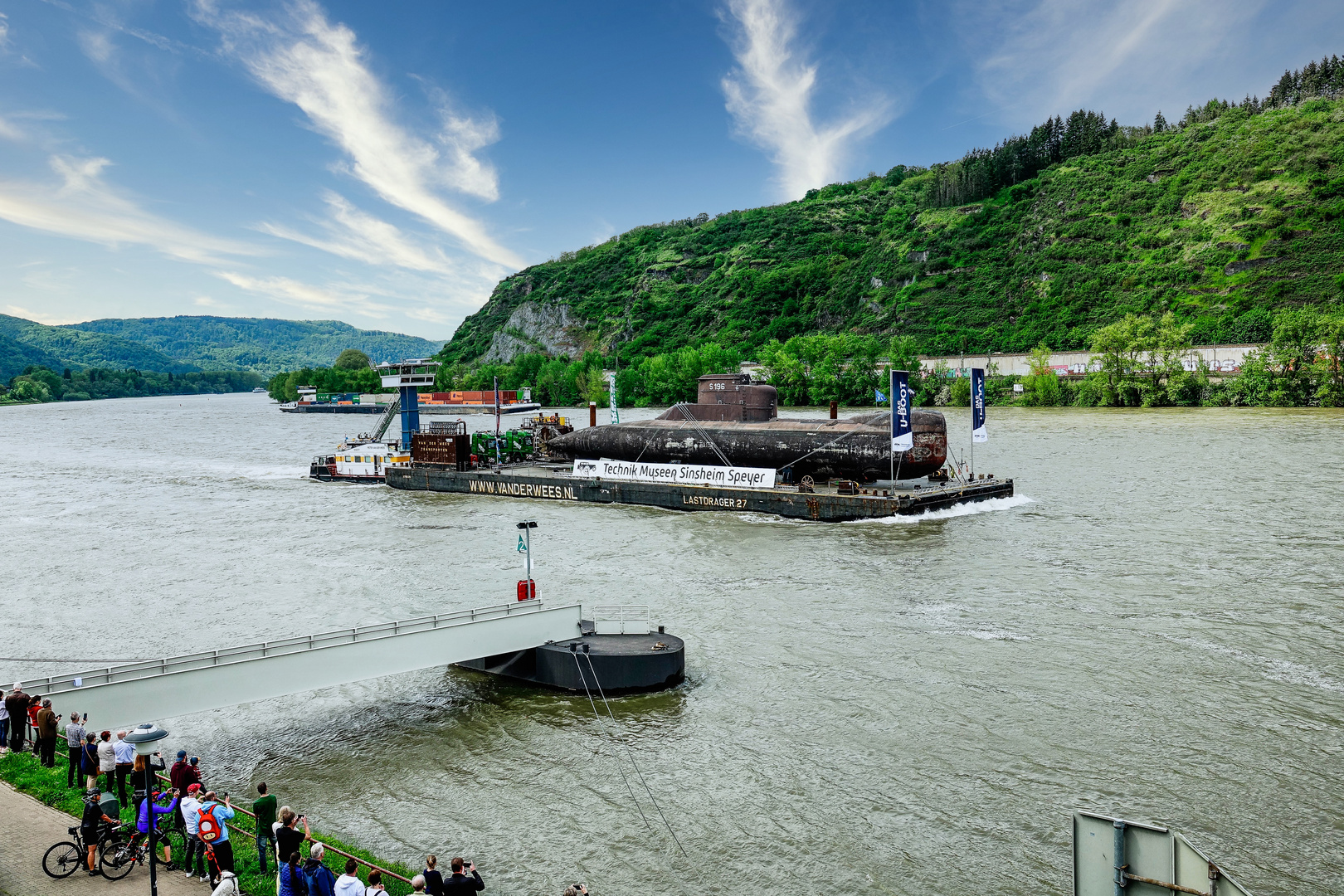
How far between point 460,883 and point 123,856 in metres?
4.38

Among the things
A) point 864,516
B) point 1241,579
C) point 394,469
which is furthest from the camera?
point 394,469

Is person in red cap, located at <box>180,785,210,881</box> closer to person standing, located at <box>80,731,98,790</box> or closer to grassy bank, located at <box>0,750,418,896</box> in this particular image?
grassy bank, located at <box>0,750,418,896</box>

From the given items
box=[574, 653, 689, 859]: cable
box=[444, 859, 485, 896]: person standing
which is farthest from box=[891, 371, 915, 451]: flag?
box=[444, 859, 485, 896]: person standing

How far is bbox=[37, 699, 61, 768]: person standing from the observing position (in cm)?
1301

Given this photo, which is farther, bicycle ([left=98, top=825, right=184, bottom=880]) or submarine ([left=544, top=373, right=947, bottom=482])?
submarine ([left=544, top=373, right=947, bottom=482])

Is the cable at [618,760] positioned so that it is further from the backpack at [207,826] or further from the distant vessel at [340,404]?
the distant vessel at [340,404]

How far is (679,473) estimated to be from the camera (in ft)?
144

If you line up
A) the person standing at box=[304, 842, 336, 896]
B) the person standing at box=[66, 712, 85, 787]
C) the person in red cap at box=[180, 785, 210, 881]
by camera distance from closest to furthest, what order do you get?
the person standing at box=[304, 842, 336, 896]
the person in red cap at box=[180, 785, 210, 881]
the person standing at box=[66, 712, 85, 787]

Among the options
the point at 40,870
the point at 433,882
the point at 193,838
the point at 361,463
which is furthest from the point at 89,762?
the point at 361,463

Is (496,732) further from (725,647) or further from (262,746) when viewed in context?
(725,647)

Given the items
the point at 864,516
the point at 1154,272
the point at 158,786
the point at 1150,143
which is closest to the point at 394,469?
the point at 864,516

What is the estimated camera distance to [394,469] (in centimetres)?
5462

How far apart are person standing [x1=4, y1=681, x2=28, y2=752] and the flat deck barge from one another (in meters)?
29.7

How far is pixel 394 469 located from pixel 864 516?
3271 centimetres
